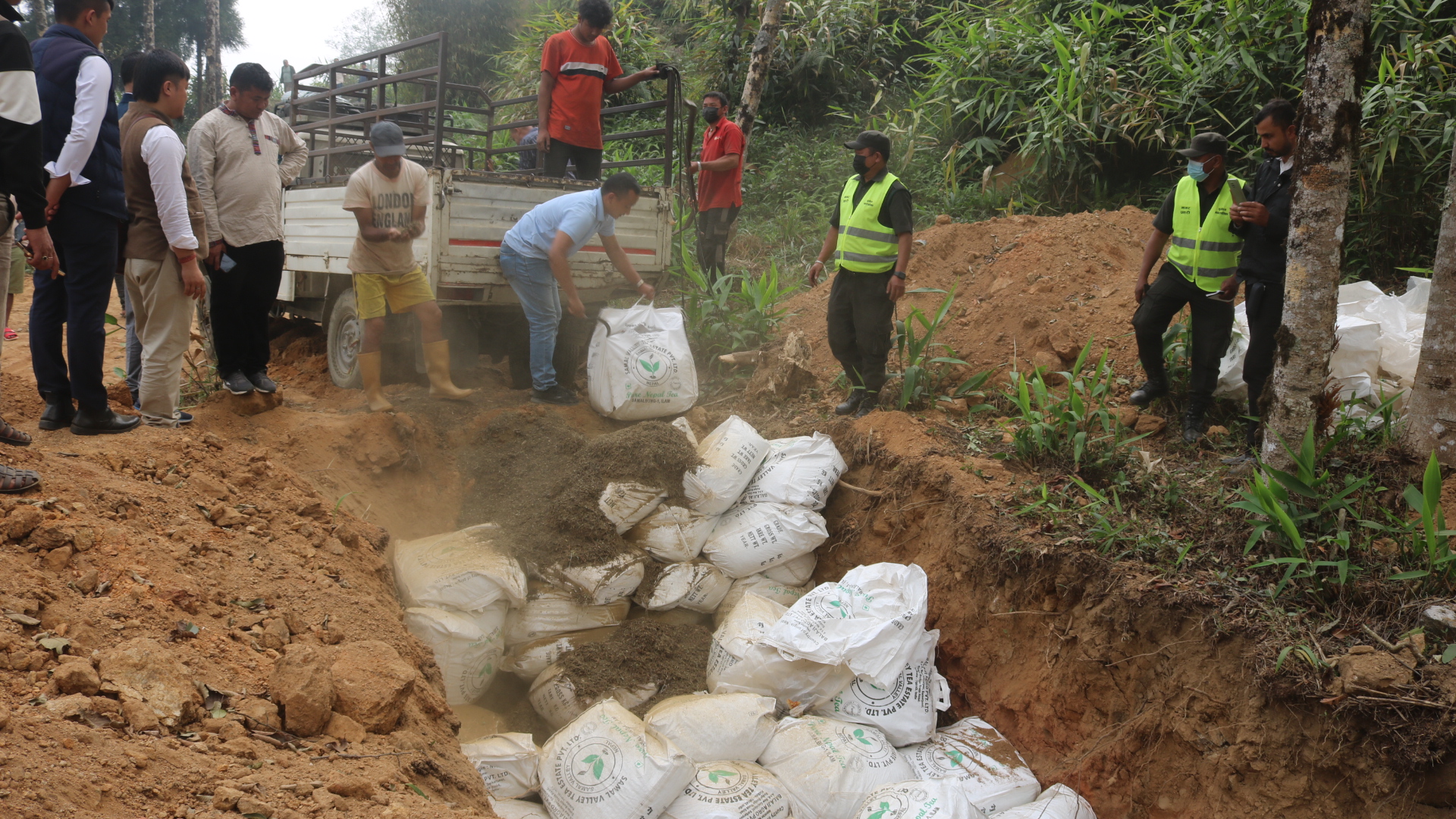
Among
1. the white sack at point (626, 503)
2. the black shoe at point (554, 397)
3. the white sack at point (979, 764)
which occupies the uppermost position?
the black shoe at point (554, 397)

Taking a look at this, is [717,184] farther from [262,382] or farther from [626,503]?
[262,382]

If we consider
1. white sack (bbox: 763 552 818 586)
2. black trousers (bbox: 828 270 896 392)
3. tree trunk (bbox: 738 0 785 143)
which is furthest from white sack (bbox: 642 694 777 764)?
tree trunk (bbox: 738 0 785 143)

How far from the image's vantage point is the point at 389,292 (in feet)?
14.4

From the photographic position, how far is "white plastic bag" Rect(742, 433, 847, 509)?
13.5 ft

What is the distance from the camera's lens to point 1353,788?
2592 mm

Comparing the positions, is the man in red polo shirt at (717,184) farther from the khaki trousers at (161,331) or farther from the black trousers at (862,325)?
the khaki trousers at (161,331)

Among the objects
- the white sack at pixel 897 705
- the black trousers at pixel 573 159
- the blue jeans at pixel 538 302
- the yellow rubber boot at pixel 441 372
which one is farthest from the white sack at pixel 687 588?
the black trousers at pixel 573 159

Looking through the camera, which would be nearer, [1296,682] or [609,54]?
[1296,682]

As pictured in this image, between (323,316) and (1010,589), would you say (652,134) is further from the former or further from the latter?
(1010,589)

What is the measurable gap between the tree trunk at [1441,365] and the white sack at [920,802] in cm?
205

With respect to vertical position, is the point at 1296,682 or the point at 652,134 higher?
the point at 652,134

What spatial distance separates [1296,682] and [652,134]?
4.20 m

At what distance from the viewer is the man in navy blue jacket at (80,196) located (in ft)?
10.5

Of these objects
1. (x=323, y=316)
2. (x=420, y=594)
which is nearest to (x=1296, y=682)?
(x=420, y=594)
